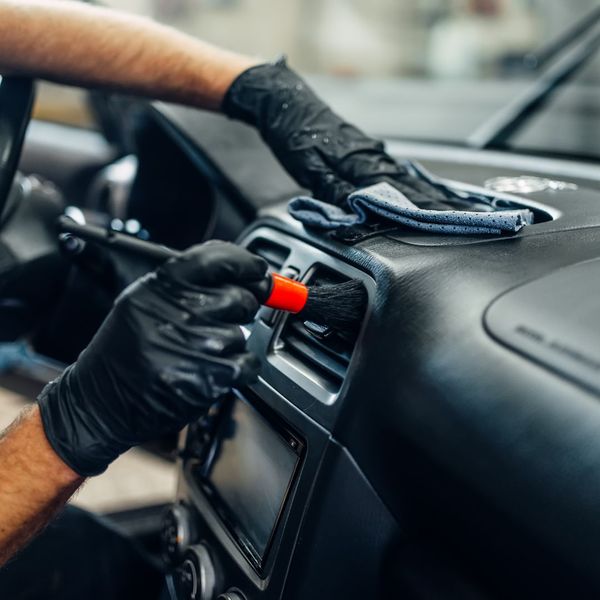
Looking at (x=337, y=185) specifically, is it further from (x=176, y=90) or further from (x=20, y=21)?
(x=20, y=21)

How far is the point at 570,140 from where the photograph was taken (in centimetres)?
153

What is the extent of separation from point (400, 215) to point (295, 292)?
19 centimetres

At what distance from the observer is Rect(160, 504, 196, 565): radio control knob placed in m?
0.98

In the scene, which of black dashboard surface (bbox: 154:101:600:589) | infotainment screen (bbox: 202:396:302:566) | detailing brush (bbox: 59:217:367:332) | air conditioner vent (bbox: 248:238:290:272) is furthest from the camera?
air conditioner vent (bbox: 248:238:290:272)

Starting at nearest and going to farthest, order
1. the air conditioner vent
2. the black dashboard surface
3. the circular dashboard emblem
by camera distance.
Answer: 1. the black dashboard surface
2. the air conditioner vent
3. the circular dashboard emblem

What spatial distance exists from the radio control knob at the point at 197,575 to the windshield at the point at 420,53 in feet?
3.44

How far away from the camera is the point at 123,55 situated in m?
1.16

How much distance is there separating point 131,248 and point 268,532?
1.26 feet

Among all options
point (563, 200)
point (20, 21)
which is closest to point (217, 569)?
point (563, 200)

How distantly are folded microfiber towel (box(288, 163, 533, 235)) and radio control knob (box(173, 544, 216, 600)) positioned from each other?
467 mm

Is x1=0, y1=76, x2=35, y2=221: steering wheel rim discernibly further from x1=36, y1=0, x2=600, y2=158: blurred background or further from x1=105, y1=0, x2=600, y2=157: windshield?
x1=105, y1=0, x2=600, y2=157: windshield

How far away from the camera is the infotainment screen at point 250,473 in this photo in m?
0.82

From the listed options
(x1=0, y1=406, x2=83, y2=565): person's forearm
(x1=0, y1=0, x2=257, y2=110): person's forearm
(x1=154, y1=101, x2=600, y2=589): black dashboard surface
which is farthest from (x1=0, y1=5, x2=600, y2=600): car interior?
(x1=0, y1=406, x2=83, y2=565): person's forearm

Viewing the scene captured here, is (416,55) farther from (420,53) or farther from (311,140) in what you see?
(311,140)
